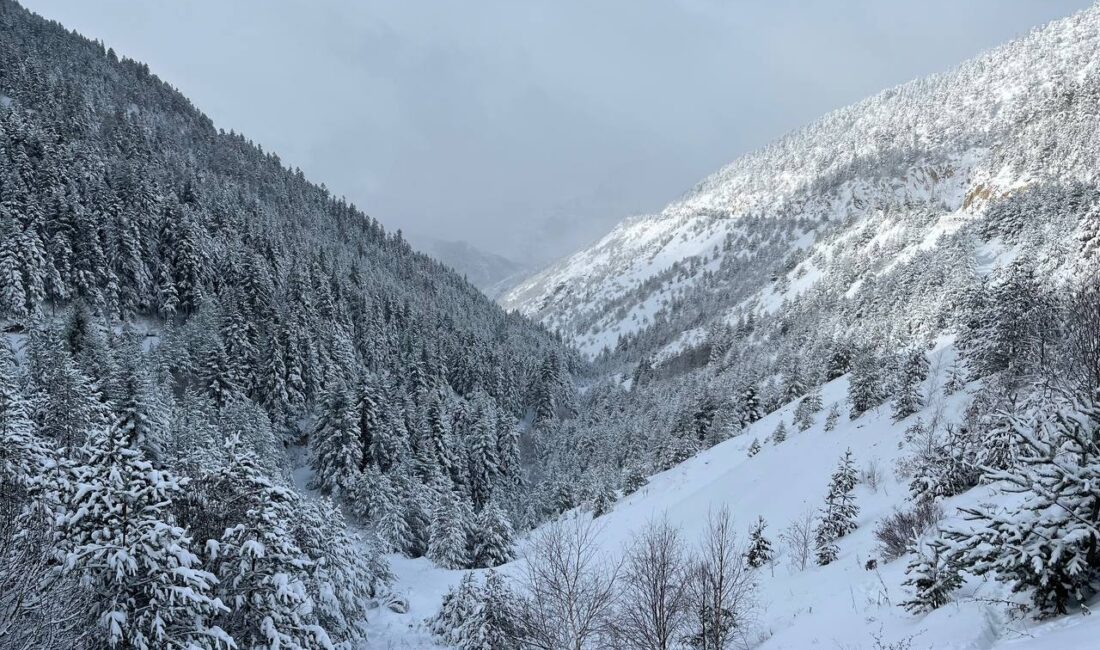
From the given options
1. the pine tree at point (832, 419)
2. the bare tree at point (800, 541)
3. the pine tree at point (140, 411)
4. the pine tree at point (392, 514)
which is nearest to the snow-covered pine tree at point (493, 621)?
the bare tree at point (800, 541)

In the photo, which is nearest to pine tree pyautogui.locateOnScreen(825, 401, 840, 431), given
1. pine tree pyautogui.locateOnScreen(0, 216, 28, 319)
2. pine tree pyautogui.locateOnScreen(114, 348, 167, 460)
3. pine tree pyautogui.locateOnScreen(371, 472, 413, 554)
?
pine tree pyautogui.locateOnScreen(371, 472, 413, 554)

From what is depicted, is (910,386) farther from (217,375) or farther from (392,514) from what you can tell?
(217,375)

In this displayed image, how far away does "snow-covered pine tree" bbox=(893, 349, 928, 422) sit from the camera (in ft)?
94.4

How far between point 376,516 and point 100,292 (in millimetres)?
41977

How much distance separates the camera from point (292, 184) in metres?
150

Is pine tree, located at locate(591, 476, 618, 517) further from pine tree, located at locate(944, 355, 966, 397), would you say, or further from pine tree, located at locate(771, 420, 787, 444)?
pine tree, located at locate(944, 355, 966, 397)

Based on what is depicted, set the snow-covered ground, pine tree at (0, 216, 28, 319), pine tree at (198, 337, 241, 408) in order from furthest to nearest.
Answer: pine tree at (198, 337, 241, 408) → pine tree at (0, 216, 28, 319) → the snow-covered ground

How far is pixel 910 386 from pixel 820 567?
55.9 feet

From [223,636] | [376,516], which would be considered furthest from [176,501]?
[376,516]

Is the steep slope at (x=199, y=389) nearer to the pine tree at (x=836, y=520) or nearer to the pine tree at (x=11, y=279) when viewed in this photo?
the pine tree at (x=11, y=279)

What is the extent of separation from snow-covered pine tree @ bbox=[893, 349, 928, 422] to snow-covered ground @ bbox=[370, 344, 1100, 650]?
66 centimetres

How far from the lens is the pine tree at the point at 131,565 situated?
38.8ft

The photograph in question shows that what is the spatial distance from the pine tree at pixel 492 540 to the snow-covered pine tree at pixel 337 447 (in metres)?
14.3

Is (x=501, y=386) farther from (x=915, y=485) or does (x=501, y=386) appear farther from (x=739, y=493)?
(x=915, y=485)
